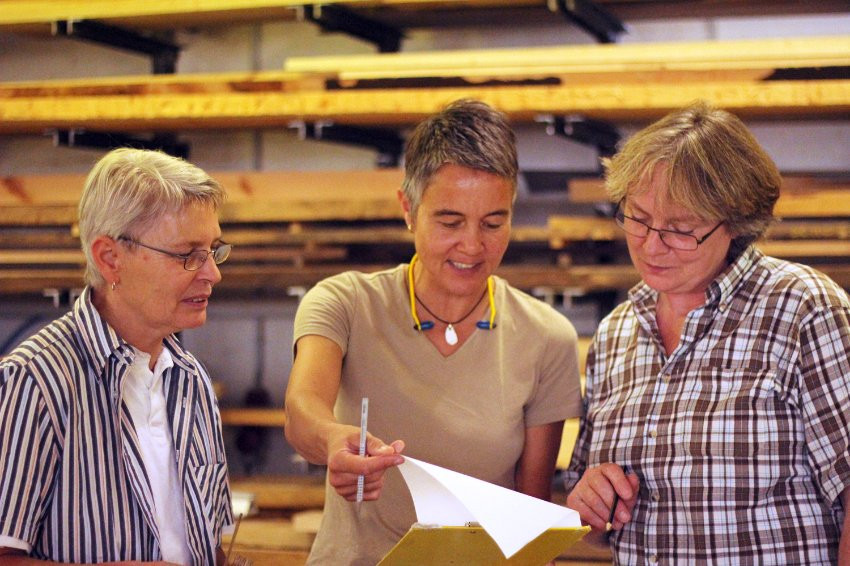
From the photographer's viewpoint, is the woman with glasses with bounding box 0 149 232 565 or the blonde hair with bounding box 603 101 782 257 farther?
the blonde hair with bounding box 603 101 782 257

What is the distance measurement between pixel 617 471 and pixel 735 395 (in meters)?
0.31

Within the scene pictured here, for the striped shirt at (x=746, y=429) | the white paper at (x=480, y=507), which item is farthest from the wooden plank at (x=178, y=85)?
the white paper at (x=480, y=507)

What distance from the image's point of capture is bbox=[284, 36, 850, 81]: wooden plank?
3.79 metres

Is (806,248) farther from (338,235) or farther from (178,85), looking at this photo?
(178,85)

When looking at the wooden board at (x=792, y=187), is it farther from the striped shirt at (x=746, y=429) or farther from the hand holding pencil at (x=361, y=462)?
the hand holding pencil at (x=361, y=462)

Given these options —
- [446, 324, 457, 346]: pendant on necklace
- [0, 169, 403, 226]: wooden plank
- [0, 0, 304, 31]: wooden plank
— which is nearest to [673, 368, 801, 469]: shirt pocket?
[446, 324, 457, 346]: pendant on necklace

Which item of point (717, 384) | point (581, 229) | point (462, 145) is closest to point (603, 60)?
point (581, 229)

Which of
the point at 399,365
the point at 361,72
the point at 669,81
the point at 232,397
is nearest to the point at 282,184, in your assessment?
the point at 361,72

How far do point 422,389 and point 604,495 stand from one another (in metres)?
0.53

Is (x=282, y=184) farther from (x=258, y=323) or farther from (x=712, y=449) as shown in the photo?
(x=712, y=449)

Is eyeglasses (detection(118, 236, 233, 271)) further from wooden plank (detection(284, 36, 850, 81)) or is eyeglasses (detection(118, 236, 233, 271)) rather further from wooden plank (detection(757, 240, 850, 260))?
wooden plank (detection(757, 240, 850, 260))

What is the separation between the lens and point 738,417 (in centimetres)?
222

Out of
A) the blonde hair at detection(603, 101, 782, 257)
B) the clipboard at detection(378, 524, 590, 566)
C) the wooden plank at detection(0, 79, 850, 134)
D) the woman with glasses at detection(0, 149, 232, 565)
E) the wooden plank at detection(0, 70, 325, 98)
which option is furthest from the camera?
the wooden plank at detection(0, 70, 325, 98)

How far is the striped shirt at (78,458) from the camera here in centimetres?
192
